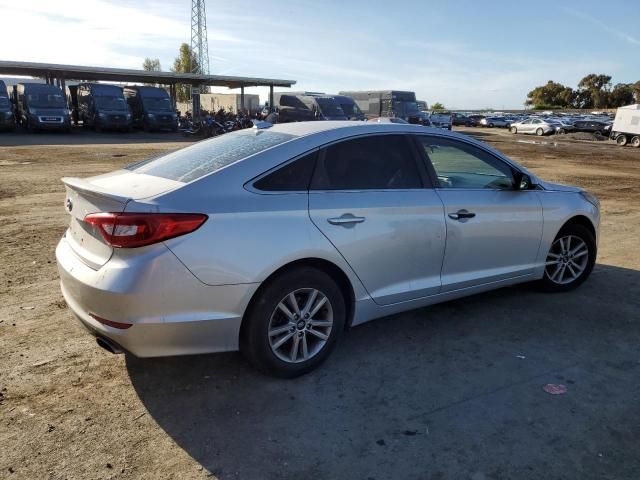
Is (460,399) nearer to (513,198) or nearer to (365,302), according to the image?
(365,302)

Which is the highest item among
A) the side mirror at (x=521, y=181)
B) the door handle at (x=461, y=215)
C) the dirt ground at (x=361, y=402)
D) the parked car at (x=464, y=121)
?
the side mirror at (x=521, y=181)

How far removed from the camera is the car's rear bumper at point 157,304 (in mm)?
2900

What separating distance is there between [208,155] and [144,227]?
962 mm

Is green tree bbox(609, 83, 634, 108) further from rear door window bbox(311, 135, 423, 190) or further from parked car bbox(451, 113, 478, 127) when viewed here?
rear door window bbox(311, 135, 423, 190)

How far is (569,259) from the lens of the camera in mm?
5164

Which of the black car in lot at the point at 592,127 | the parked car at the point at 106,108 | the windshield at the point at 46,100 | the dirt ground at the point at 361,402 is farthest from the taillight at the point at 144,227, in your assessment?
the black car in lot at the point at 592,127

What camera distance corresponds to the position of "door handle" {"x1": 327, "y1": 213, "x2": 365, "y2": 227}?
346 centimetres

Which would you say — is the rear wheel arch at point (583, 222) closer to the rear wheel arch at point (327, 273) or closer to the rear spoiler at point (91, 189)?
the rear wheel arch at point (327, 273)

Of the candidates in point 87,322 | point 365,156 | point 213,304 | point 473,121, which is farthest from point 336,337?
point 473,121

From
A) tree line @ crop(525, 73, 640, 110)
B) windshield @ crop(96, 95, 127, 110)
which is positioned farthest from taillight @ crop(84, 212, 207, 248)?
tree line @ crop(525, 73, 640, 110)

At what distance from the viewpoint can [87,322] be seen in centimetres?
313

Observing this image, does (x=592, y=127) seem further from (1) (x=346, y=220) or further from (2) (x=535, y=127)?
(1) (x=346, y=220)

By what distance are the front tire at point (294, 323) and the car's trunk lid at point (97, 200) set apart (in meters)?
0.89

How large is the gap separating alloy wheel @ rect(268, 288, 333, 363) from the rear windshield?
37.7 inches
